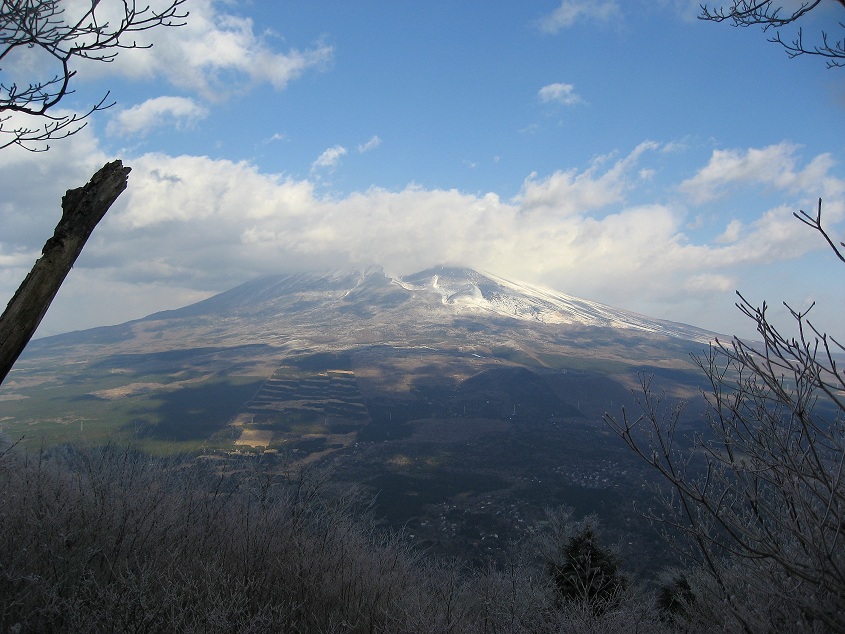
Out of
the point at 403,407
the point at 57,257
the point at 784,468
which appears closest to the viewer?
the point at 57,257

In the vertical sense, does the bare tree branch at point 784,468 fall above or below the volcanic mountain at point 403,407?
above

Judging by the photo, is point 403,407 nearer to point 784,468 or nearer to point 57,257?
point 784,468

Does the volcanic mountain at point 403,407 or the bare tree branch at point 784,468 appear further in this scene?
the volcanic mountain at point 403,407

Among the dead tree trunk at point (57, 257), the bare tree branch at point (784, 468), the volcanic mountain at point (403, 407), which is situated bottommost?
the volcanic mountain at point (403, 407)

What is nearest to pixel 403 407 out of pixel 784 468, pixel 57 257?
pixel 784 468

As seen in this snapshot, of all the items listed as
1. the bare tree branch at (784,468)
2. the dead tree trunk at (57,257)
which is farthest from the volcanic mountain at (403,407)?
the bare tree branch at (784,468)

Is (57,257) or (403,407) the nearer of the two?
(57,257)

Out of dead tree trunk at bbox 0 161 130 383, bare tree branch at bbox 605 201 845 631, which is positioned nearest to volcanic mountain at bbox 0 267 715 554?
dead tree trunk at bbox 0 161 130 383

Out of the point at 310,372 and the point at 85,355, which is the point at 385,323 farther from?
the point at 85,355

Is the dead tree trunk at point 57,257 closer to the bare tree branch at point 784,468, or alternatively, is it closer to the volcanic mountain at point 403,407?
the bare tree branch at point 784,468

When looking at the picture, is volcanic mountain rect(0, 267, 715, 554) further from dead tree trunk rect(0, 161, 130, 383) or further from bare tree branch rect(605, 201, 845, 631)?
bare tree branch rect(605, 201, 845, 631)
